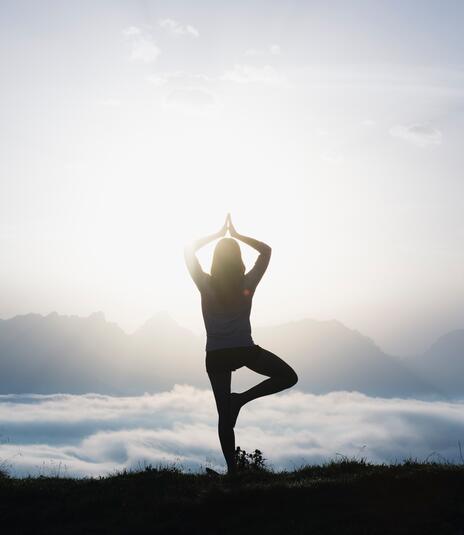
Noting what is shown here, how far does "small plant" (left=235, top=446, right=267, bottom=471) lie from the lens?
30.6ft

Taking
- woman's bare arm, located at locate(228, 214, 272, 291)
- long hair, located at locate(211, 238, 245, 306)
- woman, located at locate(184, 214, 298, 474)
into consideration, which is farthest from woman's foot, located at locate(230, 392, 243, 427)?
woman's bare arm, located at locate(228, 214, 272, 291)

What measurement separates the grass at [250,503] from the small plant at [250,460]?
67cm

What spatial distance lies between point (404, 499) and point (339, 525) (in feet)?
4.48

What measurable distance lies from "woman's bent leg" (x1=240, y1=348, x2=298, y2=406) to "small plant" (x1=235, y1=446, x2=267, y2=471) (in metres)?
1.87

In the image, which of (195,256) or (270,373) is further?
(195,256)

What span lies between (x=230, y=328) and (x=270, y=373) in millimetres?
940

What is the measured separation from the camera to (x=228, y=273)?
7.55 meters

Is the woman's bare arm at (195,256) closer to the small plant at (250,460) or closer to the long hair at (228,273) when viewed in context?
the long hair at (228,273)

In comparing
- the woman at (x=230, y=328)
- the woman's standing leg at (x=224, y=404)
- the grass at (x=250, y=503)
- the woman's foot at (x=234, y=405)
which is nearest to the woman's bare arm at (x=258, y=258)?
the woman at (x=230, y=328)

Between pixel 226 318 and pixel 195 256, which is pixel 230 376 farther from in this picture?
pixel 195 256

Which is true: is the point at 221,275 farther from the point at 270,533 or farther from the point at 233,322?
the point at 270,533

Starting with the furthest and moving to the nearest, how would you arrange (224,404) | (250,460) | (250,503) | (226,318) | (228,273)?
(250,460), (224,404), (226,318), (228,273), (250,503)

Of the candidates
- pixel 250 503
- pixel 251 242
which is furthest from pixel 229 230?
pixel 250 503

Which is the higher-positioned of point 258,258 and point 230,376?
point 258,258
